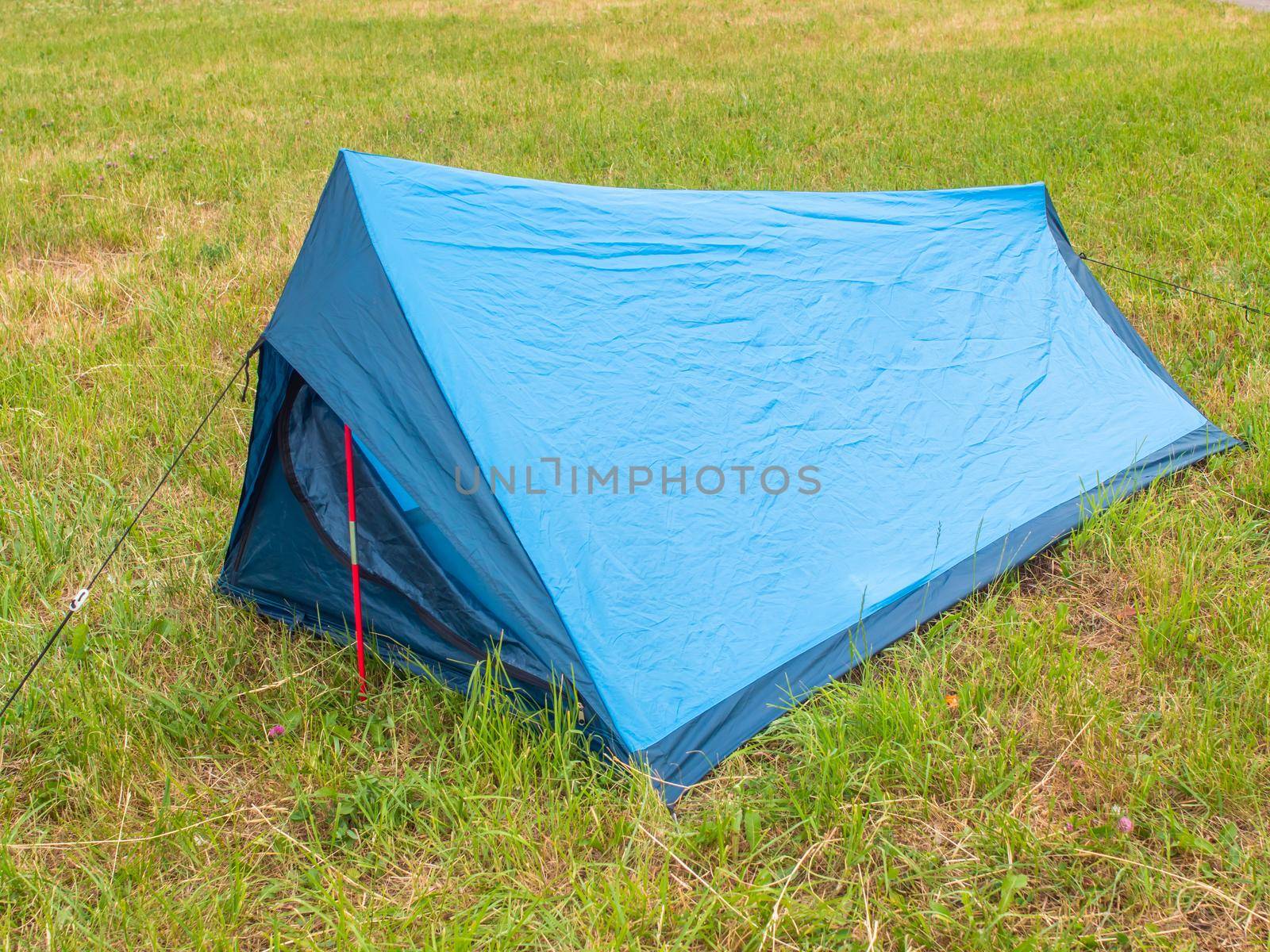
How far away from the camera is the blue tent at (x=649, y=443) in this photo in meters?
2.44

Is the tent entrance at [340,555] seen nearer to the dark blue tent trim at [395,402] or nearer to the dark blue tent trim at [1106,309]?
the dark blue tent trim at [395,402]

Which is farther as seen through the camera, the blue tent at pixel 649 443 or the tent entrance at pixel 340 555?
the tent entrance at pixel 340 555

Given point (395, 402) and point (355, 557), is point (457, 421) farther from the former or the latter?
point (355, 557)

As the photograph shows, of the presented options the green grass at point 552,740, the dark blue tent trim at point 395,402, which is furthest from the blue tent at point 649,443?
the green grass at point 552,740

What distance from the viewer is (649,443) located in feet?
8.84

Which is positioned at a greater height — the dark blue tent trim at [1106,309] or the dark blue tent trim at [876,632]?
the dark blue tent trim at [1106,309]

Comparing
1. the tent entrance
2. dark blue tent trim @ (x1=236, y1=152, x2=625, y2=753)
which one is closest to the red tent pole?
the tent entrance

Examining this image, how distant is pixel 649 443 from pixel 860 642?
0.77 m

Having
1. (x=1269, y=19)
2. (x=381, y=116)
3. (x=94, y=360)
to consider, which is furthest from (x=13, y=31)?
(x=1269, y=19)

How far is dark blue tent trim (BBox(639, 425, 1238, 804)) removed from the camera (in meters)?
2.35

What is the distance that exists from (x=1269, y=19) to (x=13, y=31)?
52.4 feet

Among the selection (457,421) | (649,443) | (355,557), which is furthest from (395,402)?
(649,443)

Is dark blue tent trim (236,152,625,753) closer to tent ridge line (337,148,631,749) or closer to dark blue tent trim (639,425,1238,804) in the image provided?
tent ridge line (337,148,631,749)

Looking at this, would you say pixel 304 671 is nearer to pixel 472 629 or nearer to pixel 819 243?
pixel 472 629
